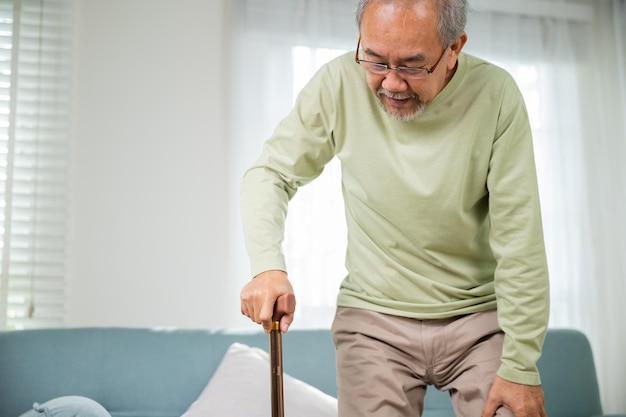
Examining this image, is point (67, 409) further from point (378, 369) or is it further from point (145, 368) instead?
point (378, 369)

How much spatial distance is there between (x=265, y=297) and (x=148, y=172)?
2374 millimetres

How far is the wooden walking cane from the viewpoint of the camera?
1.12m

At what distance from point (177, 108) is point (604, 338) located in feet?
8.67

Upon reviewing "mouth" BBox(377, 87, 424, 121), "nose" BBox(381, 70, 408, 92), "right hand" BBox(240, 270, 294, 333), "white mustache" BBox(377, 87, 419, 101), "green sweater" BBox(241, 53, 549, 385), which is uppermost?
"nose" BBox(381, 70, 408, 92)

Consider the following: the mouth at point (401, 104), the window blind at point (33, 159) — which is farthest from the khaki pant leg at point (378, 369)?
Answer: the window blind at point (33, 159)

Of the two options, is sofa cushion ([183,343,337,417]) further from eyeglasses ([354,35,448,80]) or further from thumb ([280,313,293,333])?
eyeglasses ([354,35,448,80])

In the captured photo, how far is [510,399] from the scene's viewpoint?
4.23ft

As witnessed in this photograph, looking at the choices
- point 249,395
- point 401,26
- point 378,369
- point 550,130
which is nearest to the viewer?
point 401,26

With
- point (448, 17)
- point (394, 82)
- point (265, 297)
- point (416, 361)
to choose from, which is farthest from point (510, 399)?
point (448, 17)

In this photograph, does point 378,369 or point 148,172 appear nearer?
point 378,369

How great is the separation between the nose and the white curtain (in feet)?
7.16

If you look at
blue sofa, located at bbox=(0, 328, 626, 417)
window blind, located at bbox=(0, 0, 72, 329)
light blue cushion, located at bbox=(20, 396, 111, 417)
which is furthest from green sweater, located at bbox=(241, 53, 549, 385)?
window blind, located at bbox=(0, 0, 72, 329)

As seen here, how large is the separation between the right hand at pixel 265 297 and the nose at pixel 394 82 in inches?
16.2

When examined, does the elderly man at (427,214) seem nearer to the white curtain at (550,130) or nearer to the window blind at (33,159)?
the white curtain at (550,130)
